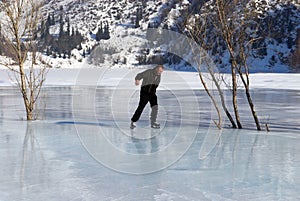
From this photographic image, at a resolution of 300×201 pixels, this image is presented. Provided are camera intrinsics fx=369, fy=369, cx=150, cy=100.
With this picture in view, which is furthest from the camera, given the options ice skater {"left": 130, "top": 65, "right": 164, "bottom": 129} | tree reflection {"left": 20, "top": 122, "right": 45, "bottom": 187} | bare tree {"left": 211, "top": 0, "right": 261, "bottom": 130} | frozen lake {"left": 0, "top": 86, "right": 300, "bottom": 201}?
bare tree {"left": 211, "top": 0, "right": 261, "bottom": 130}

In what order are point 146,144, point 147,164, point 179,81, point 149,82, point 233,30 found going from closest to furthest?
1. point 147,164
2. point 146,144
3. point 149,82
4. point 233,30
5. point 179,81

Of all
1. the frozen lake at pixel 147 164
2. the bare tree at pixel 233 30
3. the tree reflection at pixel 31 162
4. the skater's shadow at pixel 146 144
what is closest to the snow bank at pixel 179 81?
the bare tree at pixel 233 30

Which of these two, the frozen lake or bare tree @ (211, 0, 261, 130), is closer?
the frozen lake

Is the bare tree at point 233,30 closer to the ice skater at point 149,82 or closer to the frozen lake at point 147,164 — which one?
the frozen lake at point 147,164

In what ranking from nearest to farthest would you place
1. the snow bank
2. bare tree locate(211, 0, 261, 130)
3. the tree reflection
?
the tree reflection → bare tree locate(211, 0, 261, 130) → the snow bank

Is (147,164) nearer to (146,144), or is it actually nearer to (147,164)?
(147,164)

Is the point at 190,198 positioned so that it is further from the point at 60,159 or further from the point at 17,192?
the point at 60,159

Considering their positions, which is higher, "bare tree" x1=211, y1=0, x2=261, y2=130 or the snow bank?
"bare tree" x1=211, y1=0, x2=261, y2=130

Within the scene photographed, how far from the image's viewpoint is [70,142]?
7.29 m

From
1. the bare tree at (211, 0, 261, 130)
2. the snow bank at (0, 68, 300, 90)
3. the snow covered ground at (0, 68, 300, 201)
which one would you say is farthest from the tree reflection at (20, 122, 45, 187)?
the snow bank at (0, 68, 300, 90)

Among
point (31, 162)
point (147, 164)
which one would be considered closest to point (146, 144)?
point (147, 164)

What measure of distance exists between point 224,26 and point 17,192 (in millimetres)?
6940

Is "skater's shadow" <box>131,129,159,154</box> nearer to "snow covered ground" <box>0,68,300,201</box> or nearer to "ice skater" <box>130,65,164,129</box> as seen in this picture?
"snow covered ground" <box>0,68,300,201</box>

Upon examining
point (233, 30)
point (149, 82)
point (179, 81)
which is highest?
point (233, 30)
